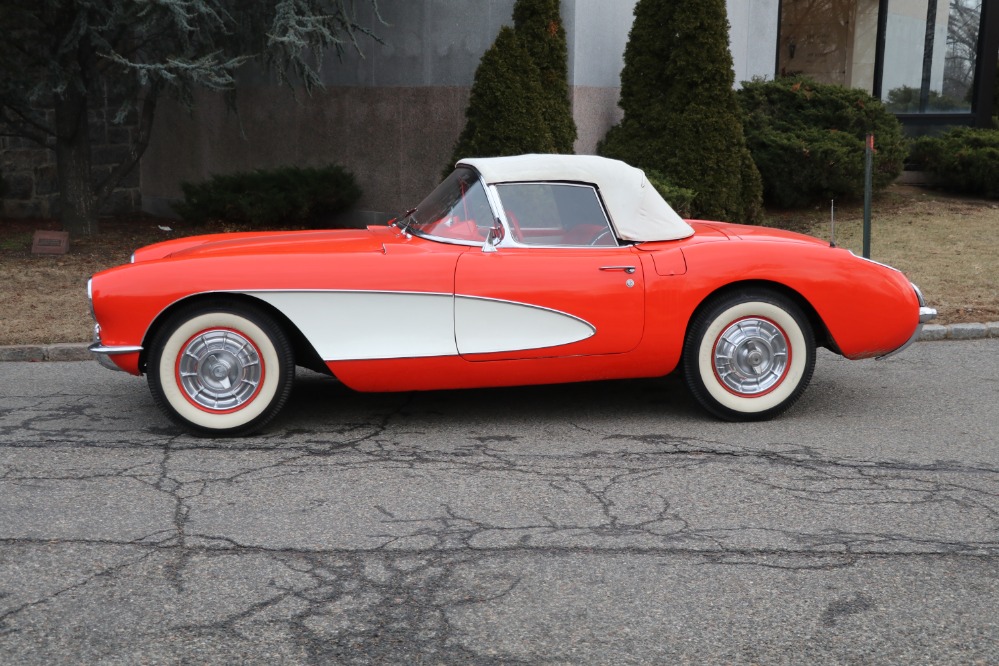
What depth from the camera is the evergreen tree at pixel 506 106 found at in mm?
11227

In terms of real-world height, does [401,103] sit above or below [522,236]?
above

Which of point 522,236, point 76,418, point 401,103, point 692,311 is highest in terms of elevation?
point 401,103

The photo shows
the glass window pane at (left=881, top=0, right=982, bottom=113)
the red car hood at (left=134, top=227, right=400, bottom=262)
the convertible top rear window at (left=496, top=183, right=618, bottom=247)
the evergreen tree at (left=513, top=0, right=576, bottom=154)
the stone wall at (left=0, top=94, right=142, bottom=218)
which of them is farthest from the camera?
the glass window pane at (left=881, top=0, right=982, bottom=113)

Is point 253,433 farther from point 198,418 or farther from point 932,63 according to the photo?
point 932,63

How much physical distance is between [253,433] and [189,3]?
5905mm

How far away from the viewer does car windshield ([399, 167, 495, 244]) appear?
577cm

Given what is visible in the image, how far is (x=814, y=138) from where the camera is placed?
13211mm

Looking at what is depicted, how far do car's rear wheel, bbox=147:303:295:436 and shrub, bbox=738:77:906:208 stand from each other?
896cm

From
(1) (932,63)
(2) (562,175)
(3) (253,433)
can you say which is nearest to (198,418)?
(3) (253,433)

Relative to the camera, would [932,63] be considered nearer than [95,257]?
No

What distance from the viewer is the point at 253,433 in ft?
18.5

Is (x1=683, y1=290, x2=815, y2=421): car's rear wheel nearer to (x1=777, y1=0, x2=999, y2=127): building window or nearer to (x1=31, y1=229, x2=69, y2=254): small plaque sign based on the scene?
(x1=31, y1=229, x2=69, y2=254): small plaque sign

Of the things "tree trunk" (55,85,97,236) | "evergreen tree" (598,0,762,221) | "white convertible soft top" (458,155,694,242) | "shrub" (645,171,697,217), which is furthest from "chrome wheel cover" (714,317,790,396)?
"tree trunk" (55,85,97,236)

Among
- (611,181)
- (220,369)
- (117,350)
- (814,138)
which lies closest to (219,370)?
(220,369)
